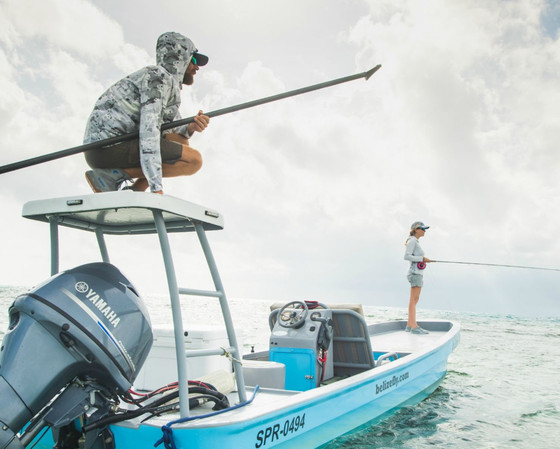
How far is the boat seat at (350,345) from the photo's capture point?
503 cm

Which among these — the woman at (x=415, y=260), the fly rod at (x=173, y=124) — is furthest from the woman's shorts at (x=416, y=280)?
the fly rod at (x=173, y=124)

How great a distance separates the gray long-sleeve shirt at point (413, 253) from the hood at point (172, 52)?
674 cm

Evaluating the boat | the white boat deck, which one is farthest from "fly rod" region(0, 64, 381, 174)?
the white boat deck

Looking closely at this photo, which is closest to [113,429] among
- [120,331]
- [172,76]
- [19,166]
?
[120,331]

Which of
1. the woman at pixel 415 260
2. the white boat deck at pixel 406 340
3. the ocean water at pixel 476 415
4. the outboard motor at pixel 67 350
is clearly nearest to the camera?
the outboard motor at pixel 67 350

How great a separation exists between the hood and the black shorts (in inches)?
18.7

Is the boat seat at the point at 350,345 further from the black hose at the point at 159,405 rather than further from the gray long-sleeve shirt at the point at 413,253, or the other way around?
the gray long-sleeve shirt at the point at 413,253

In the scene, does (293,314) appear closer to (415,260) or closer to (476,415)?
(476,415)

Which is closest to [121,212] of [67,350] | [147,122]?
[147,122]

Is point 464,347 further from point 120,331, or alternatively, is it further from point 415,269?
point 120,331

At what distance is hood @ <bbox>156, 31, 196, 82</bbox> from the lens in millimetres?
2994

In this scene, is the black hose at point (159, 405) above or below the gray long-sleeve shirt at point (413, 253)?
below

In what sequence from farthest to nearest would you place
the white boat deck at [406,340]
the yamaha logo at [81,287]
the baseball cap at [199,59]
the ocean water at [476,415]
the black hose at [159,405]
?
the white boat deck at [406,340] → the ocean water at [476,415] → the baseball cap at [199,59] → the black hose at [159,405] → the yamaha logo at [81,287]

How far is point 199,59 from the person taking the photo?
3.20 m
